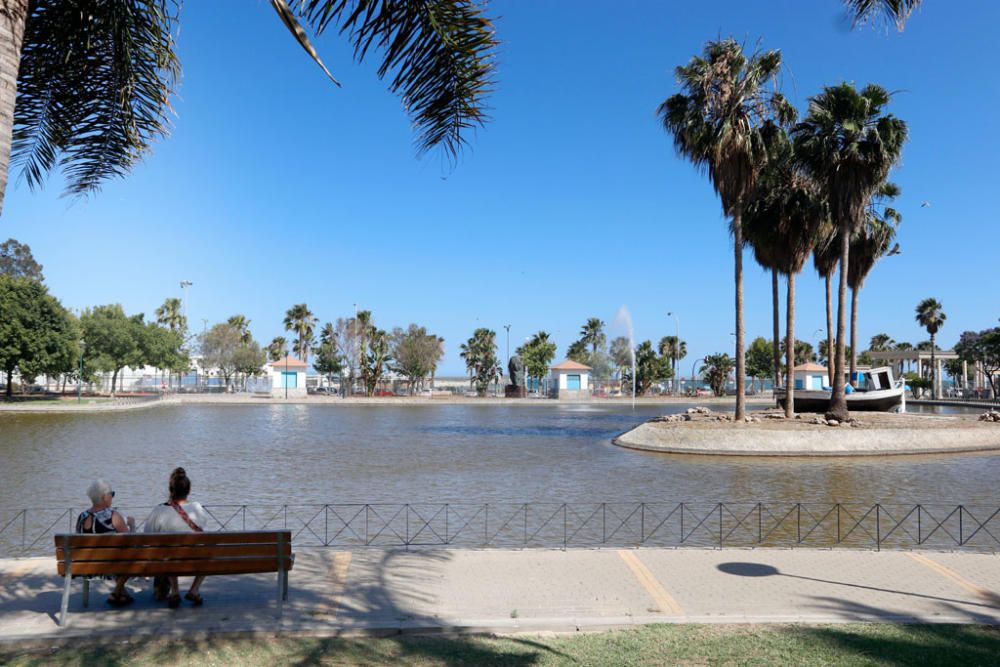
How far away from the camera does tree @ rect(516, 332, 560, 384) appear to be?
4582 inches

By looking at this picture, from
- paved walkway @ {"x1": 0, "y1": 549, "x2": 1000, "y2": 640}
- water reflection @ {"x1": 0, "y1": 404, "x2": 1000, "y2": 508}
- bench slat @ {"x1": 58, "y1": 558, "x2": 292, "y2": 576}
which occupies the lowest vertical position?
water reflection @ {"x1": 0, "y1": 404, "x2": 1000, "y2": 508}

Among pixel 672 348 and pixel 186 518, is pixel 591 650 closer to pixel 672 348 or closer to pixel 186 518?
pixel 186 518

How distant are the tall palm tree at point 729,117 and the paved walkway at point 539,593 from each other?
23.7 meters

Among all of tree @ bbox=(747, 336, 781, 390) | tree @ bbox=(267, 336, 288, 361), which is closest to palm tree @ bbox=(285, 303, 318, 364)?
tree @ bbox=(267, 336, 288, 361)

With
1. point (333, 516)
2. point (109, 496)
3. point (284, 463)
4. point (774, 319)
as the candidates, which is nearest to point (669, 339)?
point (774, 319)

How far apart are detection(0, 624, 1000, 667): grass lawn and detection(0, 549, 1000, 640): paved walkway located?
0.27m

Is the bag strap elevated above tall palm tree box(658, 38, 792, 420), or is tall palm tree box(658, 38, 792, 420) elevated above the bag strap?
tall palm tree box(658, 38, 792, 420)

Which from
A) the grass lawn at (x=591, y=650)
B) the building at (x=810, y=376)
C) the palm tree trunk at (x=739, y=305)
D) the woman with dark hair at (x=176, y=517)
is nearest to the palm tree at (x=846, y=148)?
the palm tree trunk at (x=739, y=305)

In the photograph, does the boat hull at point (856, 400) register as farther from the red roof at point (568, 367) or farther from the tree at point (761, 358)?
the tree at point (761, 358)

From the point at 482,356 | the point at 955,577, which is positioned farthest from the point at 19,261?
the point at 955,577

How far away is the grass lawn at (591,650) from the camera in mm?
6016

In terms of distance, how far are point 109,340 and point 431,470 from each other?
7553 centimetres

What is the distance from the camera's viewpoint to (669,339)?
124m

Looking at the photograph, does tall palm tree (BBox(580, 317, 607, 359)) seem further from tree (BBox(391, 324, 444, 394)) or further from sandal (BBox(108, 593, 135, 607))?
sandal (BBox(108, 593, 135, 607))
